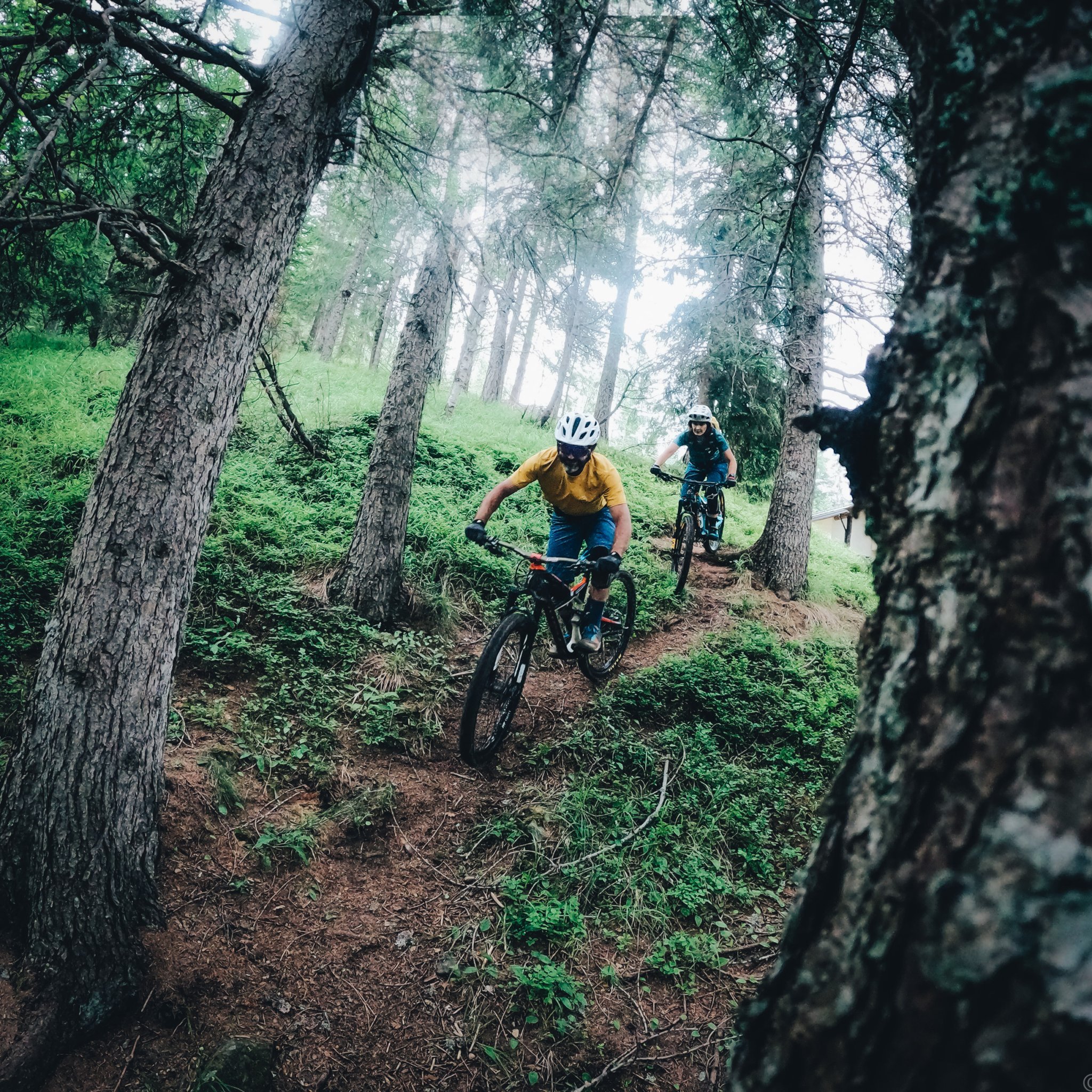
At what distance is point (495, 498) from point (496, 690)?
1.64m

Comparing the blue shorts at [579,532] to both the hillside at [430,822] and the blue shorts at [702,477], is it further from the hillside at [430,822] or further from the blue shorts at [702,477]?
the blue shorts at [702,477]

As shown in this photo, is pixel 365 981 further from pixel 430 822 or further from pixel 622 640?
pixel 622 640

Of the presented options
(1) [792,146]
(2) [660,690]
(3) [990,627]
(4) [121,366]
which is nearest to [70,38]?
(3) [990,627]

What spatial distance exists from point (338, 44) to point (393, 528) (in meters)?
3.85

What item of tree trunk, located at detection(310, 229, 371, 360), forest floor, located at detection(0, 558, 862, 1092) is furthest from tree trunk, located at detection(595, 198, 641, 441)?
forest floor, located at detection(0, 558, 862, 1092)

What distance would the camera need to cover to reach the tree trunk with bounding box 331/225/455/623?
5.93 meters

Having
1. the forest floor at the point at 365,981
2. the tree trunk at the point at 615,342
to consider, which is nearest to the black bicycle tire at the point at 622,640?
the forest floor at the point at 365,981

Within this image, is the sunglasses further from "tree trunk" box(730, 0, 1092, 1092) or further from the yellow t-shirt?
"tree trunk" box(730, 0, 1092, 1092)

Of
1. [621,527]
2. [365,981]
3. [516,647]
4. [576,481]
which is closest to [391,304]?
[576,481]

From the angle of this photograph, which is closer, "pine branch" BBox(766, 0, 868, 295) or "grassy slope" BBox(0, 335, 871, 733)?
"pine branch" BBox(766, 0, 868, 295)

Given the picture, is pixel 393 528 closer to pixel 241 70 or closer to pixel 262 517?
pixel 262 517

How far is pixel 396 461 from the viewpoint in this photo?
6.11 m

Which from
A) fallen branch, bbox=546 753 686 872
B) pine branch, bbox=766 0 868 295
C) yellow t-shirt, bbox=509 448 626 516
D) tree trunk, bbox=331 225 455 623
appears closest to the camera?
pine branch, bbox=766 0 868 295

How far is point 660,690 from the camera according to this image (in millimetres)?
5473
